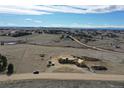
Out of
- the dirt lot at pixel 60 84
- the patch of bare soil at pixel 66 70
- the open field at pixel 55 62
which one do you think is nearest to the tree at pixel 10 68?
the open field at pixel 55 62

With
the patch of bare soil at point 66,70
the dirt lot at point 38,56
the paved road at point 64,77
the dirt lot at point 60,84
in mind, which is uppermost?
the dirt lot at point 38,56

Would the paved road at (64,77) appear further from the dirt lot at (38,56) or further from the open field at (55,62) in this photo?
the dirt lot at (38,56)

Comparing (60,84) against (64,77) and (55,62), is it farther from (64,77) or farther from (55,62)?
(55,62)

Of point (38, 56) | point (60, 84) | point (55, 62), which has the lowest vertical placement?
point (60, 84)

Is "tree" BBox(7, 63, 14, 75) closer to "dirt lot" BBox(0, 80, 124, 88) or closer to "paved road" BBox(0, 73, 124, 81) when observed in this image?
"paved road" BBox(0, 73, 124, 81)

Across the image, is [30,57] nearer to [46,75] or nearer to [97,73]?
[46,75]

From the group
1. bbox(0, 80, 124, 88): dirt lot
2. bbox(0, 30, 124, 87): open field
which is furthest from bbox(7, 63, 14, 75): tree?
bbox(0, 80, 124, 88): dirt lot

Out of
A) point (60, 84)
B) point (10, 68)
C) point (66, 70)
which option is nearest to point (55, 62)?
point (66, 70)

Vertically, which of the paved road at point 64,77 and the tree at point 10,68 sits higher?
the tree at point 10,68

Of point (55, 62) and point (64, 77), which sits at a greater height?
point (55, 62)

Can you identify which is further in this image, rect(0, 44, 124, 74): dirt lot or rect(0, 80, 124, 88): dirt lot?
rect(0, 44, 124, 74): dirt lot

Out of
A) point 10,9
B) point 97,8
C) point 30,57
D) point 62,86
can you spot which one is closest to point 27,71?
point 30,57

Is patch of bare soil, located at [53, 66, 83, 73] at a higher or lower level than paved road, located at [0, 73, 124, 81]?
higher
